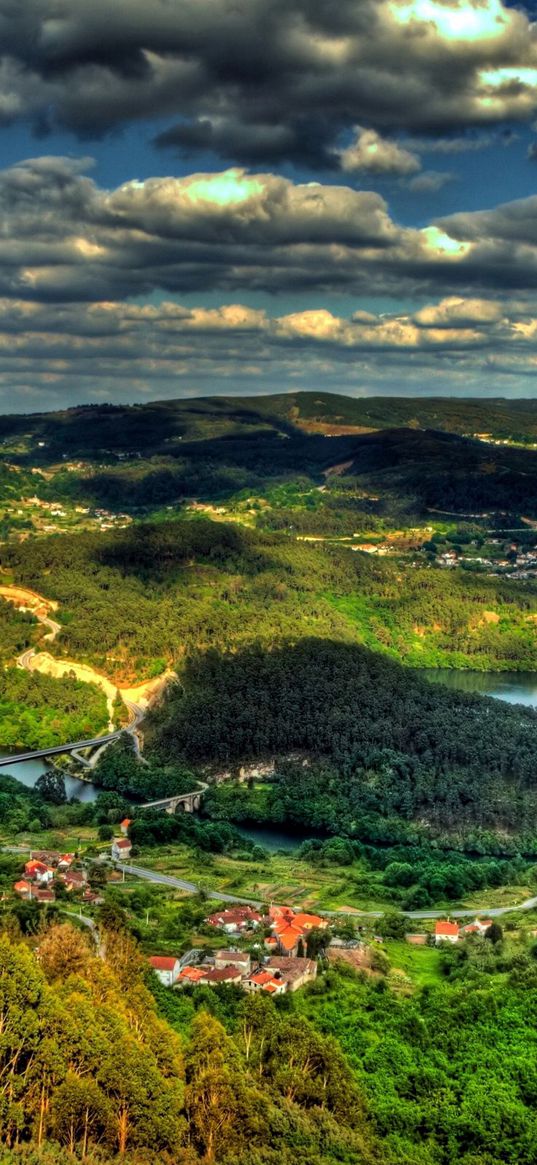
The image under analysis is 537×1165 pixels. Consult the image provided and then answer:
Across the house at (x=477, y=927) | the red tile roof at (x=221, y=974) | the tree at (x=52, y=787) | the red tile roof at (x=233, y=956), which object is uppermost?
the red tile roof at (x=221, y=974)

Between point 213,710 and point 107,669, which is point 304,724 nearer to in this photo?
point 213,710

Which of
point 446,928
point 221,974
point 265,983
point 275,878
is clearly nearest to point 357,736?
point 275,878

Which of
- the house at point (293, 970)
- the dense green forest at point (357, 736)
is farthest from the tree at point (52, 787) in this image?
the house at point (293, 970)

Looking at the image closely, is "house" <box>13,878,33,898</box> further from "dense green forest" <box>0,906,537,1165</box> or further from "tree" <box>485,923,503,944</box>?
"tree" <box>485,923,503,944</box>

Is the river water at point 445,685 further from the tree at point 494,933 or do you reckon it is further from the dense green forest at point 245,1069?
the dense green forest at point 245,1069

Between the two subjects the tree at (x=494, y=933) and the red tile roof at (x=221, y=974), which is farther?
the tree at (x=494, y=933)

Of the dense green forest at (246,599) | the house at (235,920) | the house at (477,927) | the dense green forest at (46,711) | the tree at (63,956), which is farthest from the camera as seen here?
the dense green forest at (246,599)

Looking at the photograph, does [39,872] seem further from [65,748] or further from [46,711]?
[46,711]

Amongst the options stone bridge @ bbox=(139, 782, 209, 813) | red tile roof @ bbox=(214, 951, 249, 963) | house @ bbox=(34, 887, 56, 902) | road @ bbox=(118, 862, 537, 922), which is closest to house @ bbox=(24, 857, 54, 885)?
house @ bbox=(34, 887, 56, 902)
